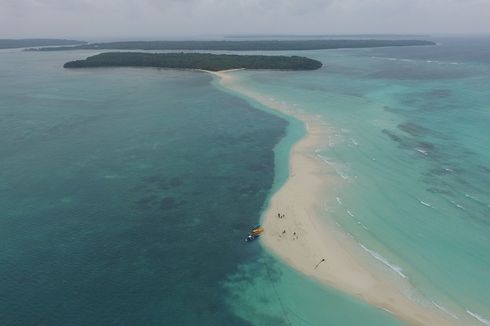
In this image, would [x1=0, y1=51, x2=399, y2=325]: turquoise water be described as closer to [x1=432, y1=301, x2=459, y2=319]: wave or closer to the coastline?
the coastline

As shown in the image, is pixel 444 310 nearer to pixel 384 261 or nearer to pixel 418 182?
pixel 384 261

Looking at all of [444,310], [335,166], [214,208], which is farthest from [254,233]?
[335,166]

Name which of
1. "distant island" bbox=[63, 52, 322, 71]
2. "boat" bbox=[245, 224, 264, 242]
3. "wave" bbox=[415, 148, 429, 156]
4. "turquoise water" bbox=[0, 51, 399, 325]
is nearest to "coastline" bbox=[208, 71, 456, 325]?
"boat" bbox=[245, 224, 264, 242]

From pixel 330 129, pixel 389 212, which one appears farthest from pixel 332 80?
pixel 389 212

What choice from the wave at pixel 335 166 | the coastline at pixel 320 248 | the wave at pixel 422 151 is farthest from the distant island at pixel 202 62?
the coastline at pixel 320 248

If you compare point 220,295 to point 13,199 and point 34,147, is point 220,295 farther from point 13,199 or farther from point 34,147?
point 34,147

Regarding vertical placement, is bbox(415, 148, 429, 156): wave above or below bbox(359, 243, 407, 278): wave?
above

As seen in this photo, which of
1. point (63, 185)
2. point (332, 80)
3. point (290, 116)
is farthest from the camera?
point (332, 80)
